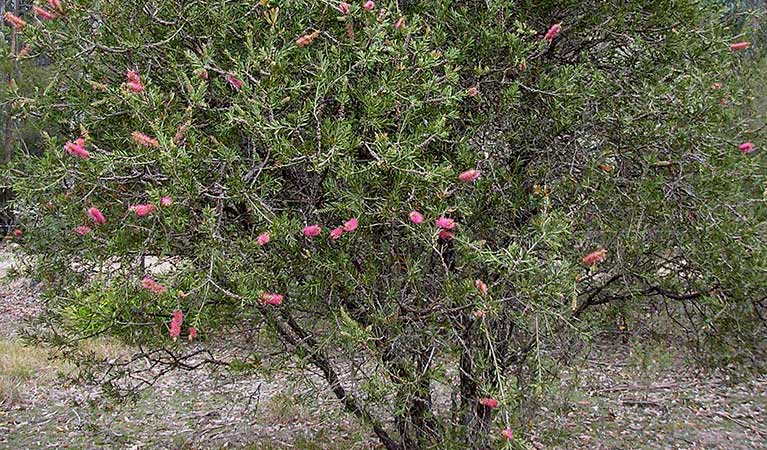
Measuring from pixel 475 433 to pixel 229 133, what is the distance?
1744 mm

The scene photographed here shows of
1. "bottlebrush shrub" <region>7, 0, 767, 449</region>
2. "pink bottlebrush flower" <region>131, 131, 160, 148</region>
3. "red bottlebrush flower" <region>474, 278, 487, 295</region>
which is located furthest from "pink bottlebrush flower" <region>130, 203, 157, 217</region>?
"red bottlebrush flower" <region>474, 278, 487, 295</region>

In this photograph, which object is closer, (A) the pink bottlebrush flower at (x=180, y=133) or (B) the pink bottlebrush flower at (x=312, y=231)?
(A) the pink bottlebrush flower at (x=180, y=133)

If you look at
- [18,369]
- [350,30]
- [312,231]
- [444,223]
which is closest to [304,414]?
[18,369]

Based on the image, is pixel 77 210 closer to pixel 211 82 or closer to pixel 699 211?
pixel 211 82

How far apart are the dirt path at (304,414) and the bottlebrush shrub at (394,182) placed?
5.43 ft

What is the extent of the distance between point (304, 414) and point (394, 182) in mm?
3871

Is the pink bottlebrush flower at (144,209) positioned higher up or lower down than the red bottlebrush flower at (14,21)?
lower down

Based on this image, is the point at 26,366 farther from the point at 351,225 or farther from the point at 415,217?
Result: the point at 415,217

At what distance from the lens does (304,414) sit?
19.6 ft

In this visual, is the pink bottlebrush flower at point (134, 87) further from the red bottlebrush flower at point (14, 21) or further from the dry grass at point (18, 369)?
the dry grass at point (18, 369)

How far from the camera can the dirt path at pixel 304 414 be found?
5.46 meters

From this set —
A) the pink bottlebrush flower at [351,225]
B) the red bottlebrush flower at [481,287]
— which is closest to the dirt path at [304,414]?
the red bottlebrush flower at [481,287]

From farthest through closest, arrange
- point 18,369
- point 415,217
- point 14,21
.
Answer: point 18,369, point 14,21, point 415,217

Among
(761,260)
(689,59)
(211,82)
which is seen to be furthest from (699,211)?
(211,82)
